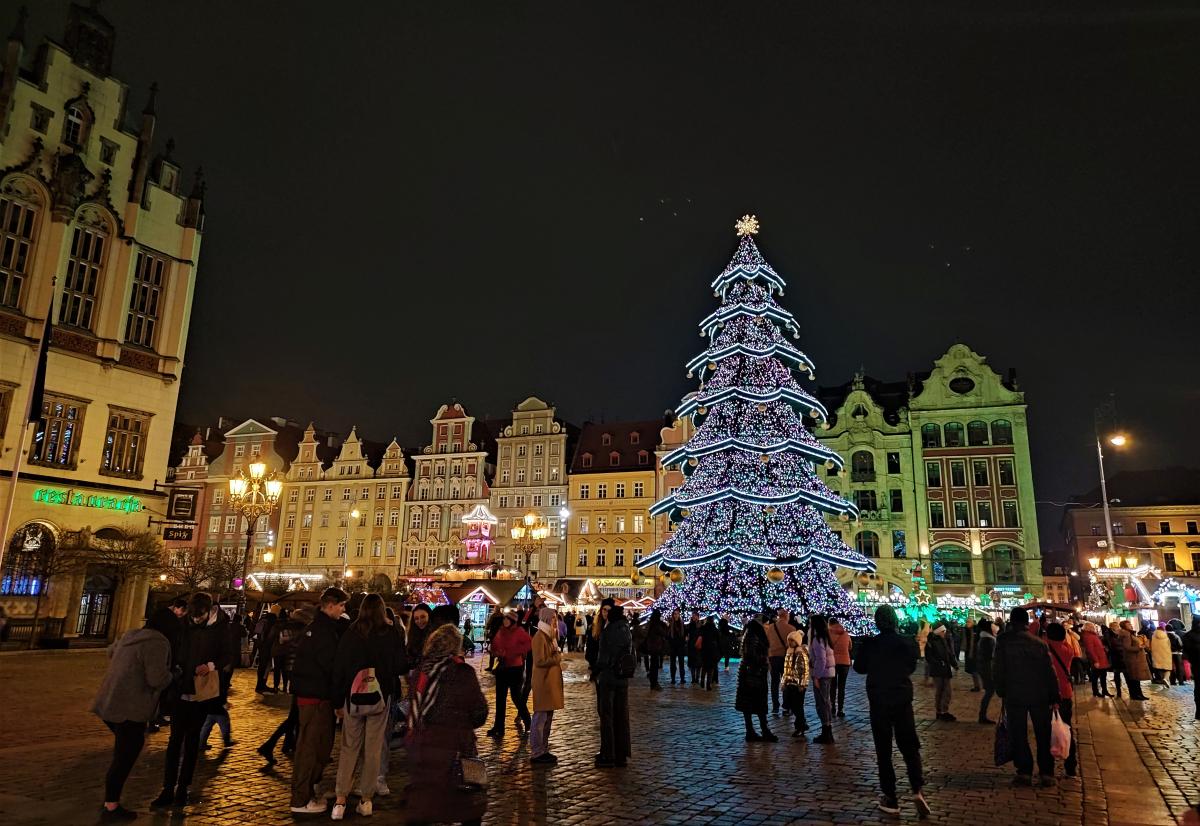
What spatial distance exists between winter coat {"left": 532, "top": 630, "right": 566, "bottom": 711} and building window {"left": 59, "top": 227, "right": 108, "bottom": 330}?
92.7ft

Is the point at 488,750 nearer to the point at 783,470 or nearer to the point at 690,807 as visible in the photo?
the point at 690,807

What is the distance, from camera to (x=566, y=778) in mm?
8375

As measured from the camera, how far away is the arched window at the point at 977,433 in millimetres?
55875

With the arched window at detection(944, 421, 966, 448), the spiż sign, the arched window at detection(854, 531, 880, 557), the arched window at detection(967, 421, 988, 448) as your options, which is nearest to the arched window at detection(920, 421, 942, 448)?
the arched window at detection(944, 421, 966, 448)

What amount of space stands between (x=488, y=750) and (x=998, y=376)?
5556cm

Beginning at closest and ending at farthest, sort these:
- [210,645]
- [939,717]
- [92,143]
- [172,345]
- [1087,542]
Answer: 1. [210,645]
2. [939,717]
3. [92,143]
4. [172,345]
5. [1087,542]

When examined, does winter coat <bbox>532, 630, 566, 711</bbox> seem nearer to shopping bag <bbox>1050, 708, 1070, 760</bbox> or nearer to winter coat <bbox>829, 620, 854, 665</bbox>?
shopping bag <bbox>1050, 708, 1070, 760</bbox>

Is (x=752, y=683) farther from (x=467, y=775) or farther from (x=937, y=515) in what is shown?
(x=937, y=515)

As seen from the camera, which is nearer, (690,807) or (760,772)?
(690,807)

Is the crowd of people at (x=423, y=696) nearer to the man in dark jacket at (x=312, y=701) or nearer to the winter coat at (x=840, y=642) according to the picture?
the man in dark jacket at (x=312, y=701)

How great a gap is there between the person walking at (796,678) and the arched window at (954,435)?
4947cm

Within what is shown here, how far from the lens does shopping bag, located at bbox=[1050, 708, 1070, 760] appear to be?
8.38 meters

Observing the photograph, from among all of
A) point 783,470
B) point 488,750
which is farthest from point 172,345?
point 488,750

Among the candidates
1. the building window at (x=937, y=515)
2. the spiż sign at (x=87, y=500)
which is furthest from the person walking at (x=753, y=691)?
the building window at (x=937, y=515)
